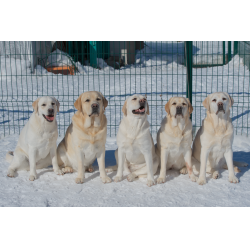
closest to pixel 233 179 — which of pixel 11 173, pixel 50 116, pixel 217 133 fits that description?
Result: pixel 217 133

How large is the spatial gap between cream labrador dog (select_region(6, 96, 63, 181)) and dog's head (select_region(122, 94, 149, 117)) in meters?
0.94

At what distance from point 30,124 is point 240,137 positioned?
3.73m

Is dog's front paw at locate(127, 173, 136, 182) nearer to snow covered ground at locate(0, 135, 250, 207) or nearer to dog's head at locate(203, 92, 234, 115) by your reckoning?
snow covered ground at locate(0, 135, 250, 207)

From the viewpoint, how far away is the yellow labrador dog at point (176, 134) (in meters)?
3.74

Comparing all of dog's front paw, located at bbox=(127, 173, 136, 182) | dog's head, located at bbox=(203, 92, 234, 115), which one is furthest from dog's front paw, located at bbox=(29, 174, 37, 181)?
dog's head, located at bbox=(203, 92, 234, 115)

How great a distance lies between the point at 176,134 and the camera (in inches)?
148

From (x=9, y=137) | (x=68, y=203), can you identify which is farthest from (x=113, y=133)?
(x=68, y=203)

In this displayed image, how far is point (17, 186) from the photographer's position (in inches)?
146

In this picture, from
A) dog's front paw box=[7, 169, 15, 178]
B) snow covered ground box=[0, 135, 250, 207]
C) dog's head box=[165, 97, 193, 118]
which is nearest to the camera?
snow covered ground box=[0, 135, 250, 207]

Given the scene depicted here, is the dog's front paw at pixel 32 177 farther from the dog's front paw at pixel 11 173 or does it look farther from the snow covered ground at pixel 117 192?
the dog's front paw at pixel 11 173

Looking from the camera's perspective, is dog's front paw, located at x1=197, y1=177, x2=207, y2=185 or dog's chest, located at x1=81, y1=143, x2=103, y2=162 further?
dog's chest, located at x1=81, y1=143, x2=103, y2=162

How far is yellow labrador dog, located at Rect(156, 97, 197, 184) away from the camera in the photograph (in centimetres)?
374

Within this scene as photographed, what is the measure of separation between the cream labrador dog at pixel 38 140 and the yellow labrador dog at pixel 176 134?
1392 mm

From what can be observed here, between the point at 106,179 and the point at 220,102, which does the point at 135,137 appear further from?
the point at 220,102
